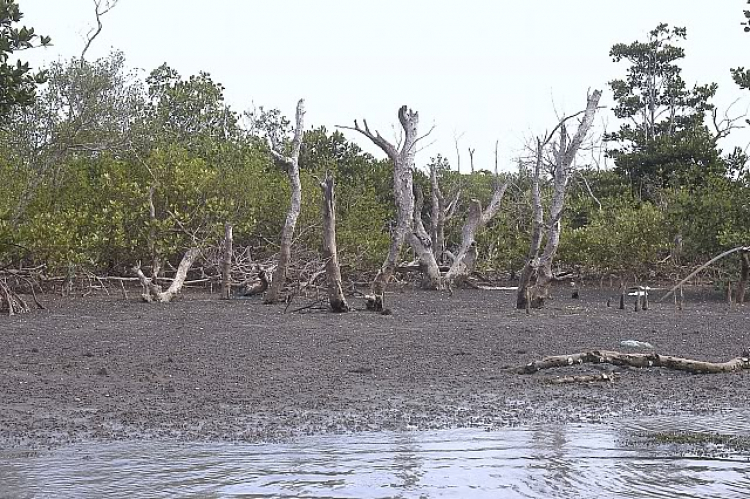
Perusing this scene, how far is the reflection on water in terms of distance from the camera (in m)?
6.34

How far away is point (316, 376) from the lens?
10.9m

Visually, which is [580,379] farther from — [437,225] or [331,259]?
[437,225]

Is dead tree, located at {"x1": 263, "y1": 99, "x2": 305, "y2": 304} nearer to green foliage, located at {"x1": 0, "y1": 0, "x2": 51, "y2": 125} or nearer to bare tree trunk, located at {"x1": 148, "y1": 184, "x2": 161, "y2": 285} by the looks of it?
bare tree trunk, located at {"x1": 148, "y1": 184, "x2": 161, "y2": 285}

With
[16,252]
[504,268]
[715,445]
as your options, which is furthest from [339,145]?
[715,445]

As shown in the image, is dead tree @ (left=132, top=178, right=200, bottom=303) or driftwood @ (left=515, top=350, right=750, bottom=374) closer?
driftwood @ (left=515, top=350, right=750, bottom=374)

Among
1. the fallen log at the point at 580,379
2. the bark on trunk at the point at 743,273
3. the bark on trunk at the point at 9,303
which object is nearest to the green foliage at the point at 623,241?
the bark on trunk at the point at 743,273

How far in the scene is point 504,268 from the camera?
1368 inches

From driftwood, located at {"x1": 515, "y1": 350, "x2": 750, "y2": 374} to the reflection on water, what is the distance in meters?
2.63

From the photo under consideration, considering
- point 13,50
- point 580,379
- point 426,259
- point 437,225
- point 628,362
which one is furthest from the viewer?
point 437,225

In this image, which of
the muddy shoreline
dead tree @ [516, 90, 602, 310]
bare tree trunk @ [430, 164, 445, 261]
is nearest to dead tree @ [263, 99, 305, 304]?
the muddy shoreline

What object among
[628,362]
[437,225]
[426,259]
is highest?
[437,225]

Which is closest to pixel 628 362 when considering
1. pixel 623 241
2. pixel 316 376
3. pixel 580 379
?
pixel 580 379

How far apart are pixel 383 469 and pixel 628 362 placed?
4.79 meters

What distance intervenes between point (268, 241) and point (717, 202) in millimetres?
12949
